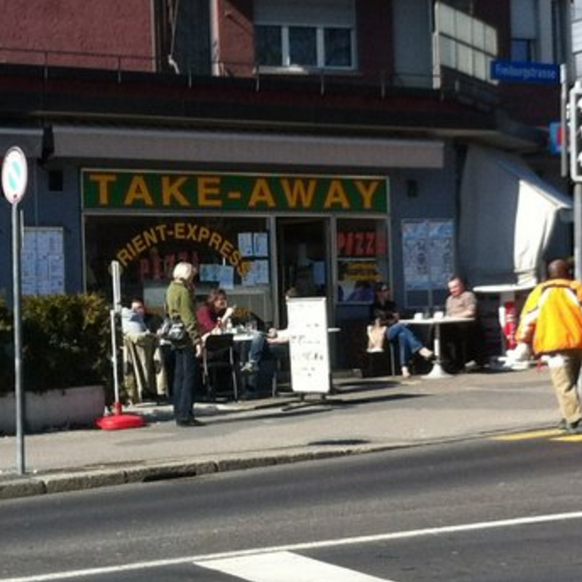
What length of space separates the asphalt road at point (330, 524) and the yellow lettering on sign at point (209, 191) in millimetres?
8517

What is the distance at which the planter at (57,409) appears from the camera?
1711 centimetres

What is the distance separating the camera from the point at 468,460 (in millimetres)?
13820

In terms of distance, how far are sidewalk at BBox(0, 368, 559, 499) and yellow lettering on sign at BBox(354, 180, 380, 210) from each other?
3673mm

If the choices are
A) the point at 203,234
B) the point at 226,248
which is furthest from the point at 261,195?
the point at 203,234

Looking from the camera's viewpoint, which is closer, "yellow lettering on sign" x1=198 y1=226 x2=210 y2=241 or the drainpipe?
"yellow lettering on sign" x1=198 y1=226 x2=210 y2=241

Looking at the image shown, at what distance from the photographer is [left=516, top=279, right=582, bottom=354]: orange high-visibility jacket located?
15.2 m

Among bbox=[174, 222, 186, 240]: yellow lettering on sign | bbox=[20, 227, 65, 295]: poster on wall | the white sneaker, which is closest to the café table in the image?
the white sneaker

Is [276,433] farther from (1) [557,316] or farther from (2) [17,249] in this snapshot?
(2) [17,249]

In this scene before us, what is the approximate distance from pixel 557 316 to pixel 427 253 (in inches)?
357

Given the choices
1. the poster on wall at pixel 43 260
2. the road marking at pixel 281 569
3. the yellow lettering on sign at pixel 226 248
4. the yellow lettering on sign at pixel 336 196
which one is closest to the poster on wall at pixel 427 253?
the yellow lettering on sign at pixel 336 196

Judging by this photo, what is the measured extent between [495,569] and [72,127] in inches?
519

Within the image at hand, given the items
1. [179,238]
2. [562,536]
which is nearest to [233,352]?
[179,238]

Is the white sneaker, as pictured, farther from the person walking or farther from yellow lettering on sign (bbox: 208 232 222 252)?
the person walking

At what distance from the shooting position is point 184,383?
17047 millimetres
